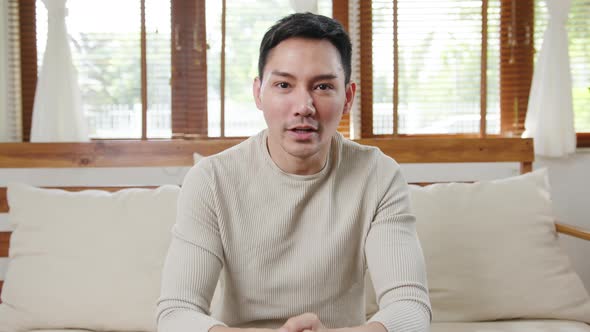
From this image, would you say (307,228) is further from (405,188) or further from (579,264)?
(579,264)

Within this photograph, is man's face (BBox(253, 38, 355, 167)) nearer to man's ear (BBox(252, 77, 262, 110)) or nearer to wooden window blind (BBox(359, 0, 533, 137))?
man's ear (BBox(252, 77, 262, 110))

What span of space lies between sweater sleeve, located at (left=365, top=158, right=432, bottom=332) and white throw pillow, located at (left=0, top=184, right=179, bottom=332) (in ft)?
2.73

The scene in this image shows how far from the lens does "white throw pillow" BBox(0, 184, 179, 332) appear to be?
6.40 ft

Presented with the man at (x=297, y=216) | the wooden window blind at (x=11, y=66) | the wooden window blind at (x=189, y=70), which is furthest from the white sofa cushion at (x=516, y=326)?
the wooden window blind at (x=11, y=66)

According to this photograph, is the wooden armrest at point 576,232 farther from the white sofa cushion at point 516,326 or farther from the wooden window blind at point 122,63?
the wooden window blind at point 122,63

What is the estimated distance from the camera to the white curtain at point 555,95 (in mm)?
2830

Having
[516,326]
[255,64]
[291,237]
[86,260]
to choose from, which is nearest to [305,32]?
[291,237]

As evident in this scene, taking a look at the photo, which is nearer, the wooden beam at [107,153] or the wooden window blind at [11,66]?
the wooden beam at [107,153]

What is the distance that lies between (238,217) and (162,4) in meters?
1.73

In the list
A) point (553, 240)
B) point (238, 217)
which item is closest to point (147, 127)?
point (238, 217)

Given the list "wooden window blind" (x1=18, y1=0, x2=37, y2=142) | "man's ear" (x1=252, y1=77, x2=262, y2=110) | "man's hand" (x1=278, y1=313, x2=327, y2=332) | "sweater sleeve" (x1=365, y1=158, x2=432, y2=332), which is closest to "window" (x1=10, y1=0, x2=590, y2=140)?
"wooden window blind" (x1=18, y1=0, x2=37, y2=142)

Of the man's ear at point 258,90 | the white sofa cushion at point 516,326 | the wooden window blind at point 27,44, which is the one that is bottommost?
the white sofa cushion at point 516,326

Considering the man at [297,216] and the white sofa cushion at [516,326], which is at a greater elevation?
the man at [297,216]

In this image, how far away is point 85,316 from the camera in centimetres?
194
